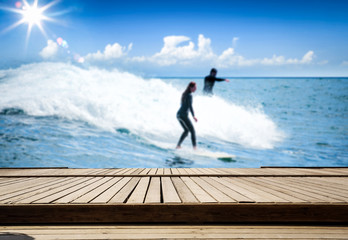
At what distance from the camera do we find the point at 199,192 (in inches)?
107

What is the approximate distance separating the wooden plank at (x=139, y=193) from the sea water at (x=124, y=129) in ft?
23.5

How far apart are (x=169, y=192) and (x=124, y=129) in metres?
14.1

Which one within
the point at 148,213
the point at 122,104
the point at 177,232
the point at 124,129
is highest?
the point at 122,104

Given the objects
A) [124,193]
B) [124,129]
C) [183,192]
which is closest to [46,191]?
[124,193]

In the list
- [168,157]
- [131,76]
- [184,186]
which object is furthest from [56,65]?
[184,186]

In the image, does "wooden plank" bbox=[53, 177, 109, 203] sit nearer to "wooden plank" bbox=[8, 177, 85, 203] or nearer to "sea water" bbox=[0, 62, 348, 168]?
"wooden plank" bbox=[8, 177, 85, 203]

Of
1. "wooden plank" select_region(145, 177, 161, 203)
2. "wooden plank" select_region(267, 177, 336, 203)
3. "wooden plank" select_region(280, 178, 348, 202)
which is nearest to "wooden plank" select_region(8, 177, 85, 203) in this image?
"wooden plank" select_region(145, 177, 161, 203)

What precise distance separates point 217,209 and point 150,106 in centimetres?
1903

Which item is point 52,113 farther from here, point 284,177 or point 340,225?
point 340,225

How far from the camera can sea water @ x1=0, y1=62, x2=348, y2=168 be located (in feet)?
39.2

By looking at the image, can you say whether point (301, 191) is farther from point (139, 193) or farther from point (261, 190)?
point (139, 193)

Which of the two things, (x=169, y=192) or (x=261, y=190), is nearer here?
(x=169, y=192)

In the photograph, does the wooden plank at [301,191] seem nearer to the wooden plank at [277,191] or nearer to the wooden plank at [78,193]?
the wooden plank at [277,191]

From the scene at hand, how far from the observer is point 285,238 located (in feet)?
6.73
